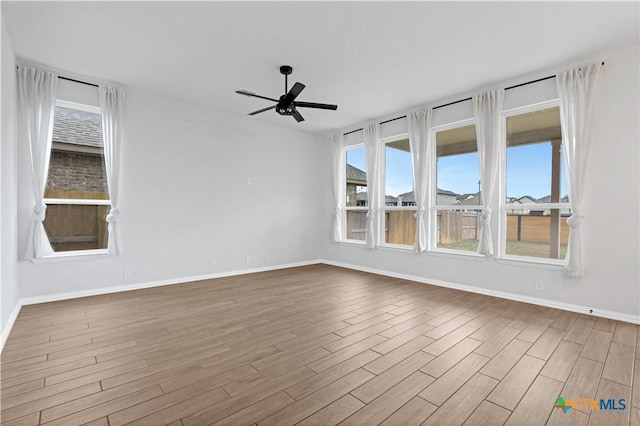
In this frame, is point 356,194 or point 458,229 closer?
point 458,229

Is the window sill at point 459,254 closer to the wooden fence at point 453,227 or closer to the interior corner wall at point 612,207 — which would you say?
the wooden fence at point 453,227

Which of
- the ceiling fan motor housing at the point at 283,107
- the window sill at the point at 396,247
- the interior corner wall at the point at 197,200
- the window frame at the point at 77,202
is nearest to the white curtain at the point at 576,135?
the window sill at the point at 396,247

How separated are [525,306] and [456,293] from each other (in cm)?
87

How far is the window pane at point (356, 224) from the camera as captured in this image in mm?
6773

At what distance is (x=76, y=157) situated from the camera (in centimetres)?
435

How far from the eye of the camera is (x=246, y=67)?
153 inches

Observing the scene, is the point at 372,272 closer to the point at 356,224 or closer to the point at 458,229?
the point at 356,224

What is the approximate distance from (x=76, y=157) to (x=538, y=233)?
21.7 ft

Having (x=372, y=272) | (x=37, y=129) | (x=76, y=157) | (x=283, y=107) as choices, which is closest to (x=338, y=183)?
(x=372, y=272)

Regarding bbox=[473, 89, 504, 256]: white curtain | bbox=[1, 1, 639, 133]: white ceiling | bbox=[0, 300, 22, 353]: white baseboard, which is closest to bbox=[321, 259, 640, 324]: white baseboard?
bbox=[473, 89, 504, 256]: white curtain

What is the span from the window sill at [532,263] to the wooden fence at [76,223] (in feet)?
19.3

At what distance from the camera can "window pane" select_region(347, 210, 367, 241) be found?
677 centimetres

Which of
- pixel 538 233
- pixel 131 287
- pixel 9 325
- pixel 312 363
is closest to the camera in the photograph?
pixel 312 363

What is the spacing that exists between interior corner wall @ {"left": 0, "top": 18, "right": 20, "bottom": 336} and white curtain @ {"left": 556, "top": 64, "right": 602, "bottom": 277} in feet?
20.0
